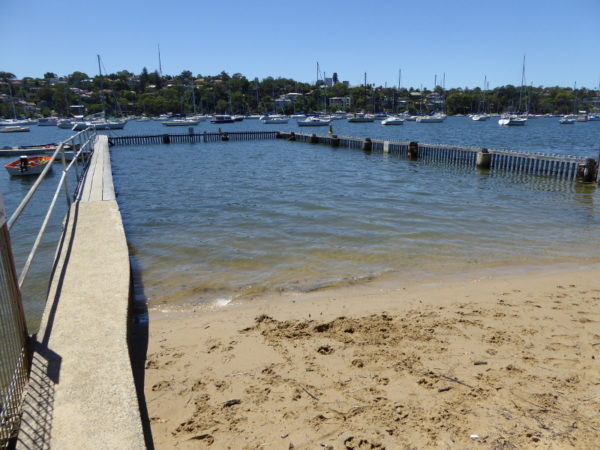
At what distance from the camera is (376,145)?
38.1 metres

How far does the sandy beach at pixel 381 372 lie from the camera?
3.85m

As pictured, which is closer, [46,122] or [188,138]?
[188,138]

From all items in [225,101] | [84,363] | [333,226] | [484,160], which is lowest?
[333,226]

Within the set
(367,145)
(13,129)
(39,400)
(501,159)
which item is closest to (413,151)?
(367,145)

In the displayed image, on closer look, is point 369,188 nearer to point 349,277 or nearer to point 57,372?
point 349,277

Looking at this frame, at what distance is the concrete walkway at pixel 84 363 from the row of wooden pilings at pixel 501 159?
22231 millimetres

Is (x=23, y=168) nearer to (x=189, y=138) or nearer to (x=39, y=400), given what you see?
(x=39, y=400)

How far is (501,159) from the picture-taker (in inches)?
1010

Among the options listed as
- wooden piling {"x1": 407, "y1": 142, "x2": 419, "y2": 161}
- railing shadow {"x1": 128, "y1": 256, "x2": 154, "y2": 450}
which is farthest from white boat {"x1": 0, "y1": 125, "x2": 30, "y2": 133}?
railing shadow {"x1": 128, "y1": 256, "x2": 154, "y2": 450}

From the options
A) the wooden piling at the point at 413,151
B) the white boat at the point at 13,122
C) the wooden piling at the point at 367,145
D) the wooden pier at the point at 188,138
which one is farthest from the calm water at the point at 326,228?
the white boat at the point at 13,122

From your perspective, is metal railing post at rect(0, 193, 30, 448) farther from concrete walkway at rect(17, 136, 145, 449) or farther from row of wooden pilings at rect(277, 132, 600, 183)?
row of wooden pilings at rect(277, 132, 600, 183)

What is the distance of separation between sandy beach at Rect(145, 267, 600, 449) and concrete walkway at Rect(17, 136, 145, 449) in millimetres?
665

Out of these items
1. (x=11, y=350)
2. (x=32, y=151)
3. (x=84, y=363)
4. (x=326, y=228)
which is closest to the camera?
(x=11, y=350)

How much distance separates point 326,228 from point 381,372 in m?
7.74
